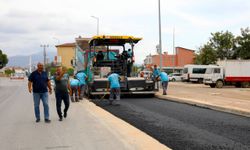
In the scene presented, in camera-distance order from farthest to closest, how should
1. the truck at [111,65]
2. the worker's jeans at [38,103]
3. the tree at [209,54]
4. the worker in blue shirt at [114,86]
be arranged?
the tree at [209,54]
the truck at [111,65]
the worker in blue shirt at [114,86]
the worker's jeans at [38,103]

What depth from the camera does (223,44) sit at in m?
56.8

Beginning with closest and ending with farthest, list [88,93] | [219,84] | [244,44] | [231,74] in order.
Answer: [88,93]
[219,84]
[231,74]
[244,44]

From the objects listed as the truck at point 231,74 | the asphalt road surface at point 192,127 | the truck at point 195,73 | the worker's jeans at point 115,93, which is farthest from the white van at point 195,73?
the asphalt road surface at point 192,127

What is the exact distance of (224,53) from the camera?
57.1 meters

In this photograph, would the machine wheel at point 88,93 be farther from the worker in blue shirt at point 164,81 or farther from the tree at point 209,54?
the tree at point 209,54

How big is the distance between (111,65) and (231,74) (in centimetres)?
1940

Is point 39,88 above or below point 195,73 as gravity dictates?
above

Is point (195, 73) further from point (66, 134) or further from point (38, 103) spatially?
point (66, 134)

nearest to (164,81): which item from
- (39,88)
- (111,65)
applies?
(111,65)

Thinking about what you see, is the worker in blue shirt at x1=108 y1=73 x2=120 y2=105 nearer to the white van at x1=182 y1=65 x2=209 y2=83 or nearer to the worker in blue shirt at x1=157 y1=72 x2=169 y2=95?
the worker in blue shirt at x1=157 y1=72 x2=169 y2=95

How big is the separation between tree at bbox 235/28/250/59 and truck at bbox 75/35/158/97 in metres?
32.7

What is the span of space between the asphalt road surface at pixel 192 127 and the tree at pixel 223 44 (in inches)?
1630

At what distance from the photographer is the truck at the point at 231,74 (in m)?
39.5

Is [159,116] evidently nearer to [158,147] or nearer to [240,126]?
[240,126]
